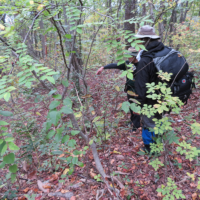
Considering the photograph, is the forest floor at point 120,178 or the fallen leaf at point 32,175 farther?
the fallen leaf at point 32,175

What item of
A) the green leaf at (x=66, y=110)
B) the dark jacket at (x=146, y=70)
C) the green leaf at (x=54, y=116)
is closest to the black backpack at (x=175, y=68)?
the dark jacket at (x=146, y=70)

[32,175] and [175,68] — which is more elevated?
[175,68]

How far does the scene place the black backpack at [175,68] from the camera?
1920 millimetres

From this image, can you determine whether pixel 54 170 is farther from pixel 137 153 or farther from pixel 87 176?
pixel 137 153

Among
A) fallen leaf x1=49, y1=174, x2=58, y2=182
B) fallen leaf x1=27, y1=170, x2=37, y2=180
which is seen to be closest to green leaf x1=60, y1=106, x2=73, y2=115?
fallen leaf x1=49, y1=174, x2=58, y2=182

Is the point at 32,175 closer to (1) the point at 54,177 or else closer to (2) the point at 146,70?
(1) the point at 54,177

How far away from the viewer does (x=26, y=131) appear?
2428mm

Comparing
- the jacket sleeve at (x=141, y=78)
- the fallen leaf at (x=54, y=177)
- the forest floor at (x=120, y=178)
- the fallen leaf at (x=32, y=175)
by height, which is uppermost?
the jacket sleeve at (x=141, y=78)

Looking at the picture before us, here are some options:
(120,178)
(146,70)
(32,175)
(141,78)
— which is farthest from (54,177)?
(146,70)

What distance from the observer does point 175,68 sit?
1919mm

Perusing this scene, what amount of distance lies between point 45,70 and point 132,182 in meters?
2.14

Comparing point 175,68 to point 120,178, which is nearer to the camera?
point 175,68

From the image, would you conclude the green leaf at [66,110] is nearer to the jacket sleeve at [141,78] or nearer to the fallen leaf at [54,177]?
the jacket sleeve at [141,78]

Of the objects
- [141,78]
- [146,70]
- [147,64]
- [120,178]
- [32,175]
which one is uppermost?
[147,64]
